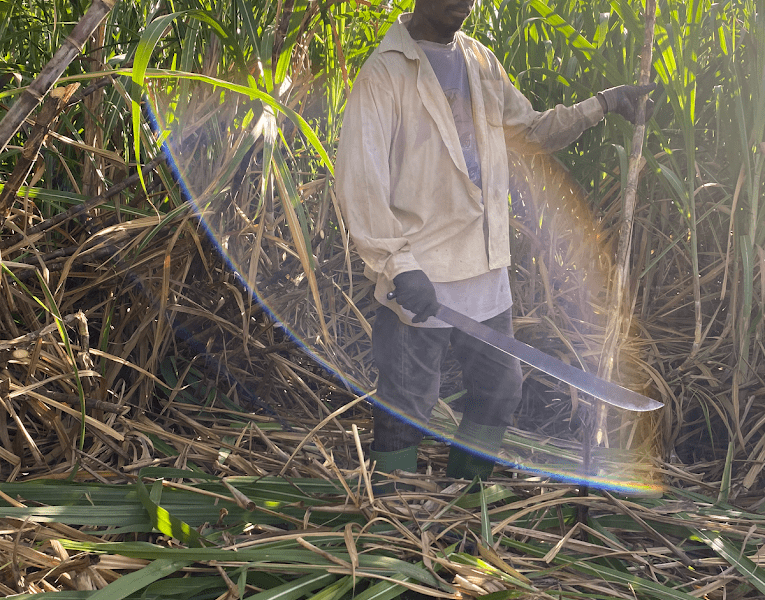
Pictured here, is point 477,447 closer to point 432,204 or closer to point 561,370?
point 561,370

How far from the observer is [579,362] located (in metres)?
1.81

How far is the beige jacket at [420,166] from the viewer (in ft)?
4.22

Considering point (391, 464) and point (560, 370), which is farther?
point (391, 464)

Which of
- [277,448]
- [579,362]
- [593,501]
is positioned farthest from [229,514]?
[579,362]

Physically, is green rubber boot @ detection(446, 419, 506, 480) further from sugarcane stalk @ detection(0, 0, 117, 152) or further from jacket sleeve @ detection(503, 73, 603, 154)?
sugarcane stalk @ detection(0, 0, 117, 152)

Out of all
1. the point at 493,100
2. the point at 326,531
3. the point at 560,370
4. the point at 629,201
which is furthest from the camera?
the point at 493,100

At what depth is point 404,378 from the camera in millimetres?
1385

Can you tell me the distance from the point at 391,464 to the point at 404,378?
195 millimetres

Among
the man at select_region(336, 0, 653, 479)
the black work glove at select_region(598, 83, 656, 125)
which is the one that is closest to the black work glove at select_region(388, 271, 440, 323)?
the man at select_region(336, 0, 653, 479)

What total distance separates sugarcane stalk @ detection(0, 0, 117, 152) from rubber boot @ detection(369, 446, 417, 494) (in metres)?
0.91

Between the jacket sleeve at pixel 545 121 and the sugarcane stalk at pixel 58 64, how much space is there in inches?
36.7

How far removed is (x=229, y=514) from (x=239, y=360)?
708 mm

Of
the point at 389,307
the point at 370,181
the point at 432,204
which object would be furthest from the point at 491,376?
the point at 370,181

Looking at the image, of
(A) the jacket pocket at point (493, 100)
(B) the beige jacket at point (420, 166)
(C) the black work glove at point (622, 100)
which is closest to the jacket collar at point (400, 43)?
(B) the beige jacket at point (420, 166)
